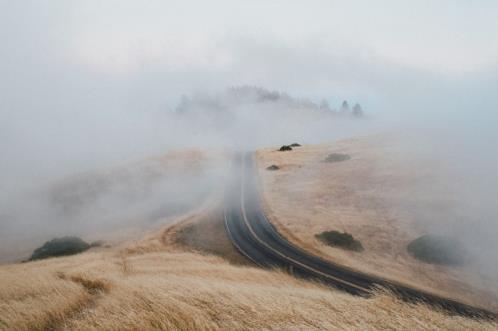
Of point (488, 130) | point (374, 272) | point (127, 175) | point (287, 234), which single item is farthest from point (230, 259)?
point (488, 130)

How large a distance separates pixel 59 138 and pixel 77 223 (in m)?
128

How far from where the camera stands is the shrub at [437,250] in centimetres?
3188

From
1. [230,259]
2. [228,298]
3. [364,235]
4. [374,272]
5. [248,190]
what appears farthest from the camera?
[248,190]

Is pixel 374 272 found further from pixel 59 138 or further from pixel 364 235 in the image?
pixel 59 138

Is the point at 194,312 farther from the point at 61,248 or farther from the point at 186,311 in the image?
the point at 61,248

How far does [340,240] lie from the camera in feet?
122

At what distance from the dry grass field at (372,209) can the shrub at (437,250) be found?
0.91 metres

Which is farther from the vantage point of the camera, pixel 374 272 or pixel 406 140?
pixel 406 140

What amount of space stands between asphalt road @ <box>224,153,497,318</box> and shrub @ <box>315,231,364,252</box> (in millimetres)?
3594

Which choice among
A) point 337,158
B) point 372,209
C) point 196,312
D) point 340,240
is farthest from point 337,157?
point 196,312

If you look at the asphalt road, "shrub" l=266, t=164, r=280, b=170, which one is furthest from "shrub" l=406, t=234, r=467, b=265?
"shrub" l=266, t=164, r=280, b=170

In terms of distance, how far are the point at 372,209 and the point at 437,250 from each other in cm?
1285

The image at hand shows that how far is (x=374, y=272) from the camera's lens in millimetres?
30578

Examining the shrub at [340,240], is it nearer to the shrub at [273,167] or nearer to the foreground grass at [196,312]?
the foreground grass at [196,312]
